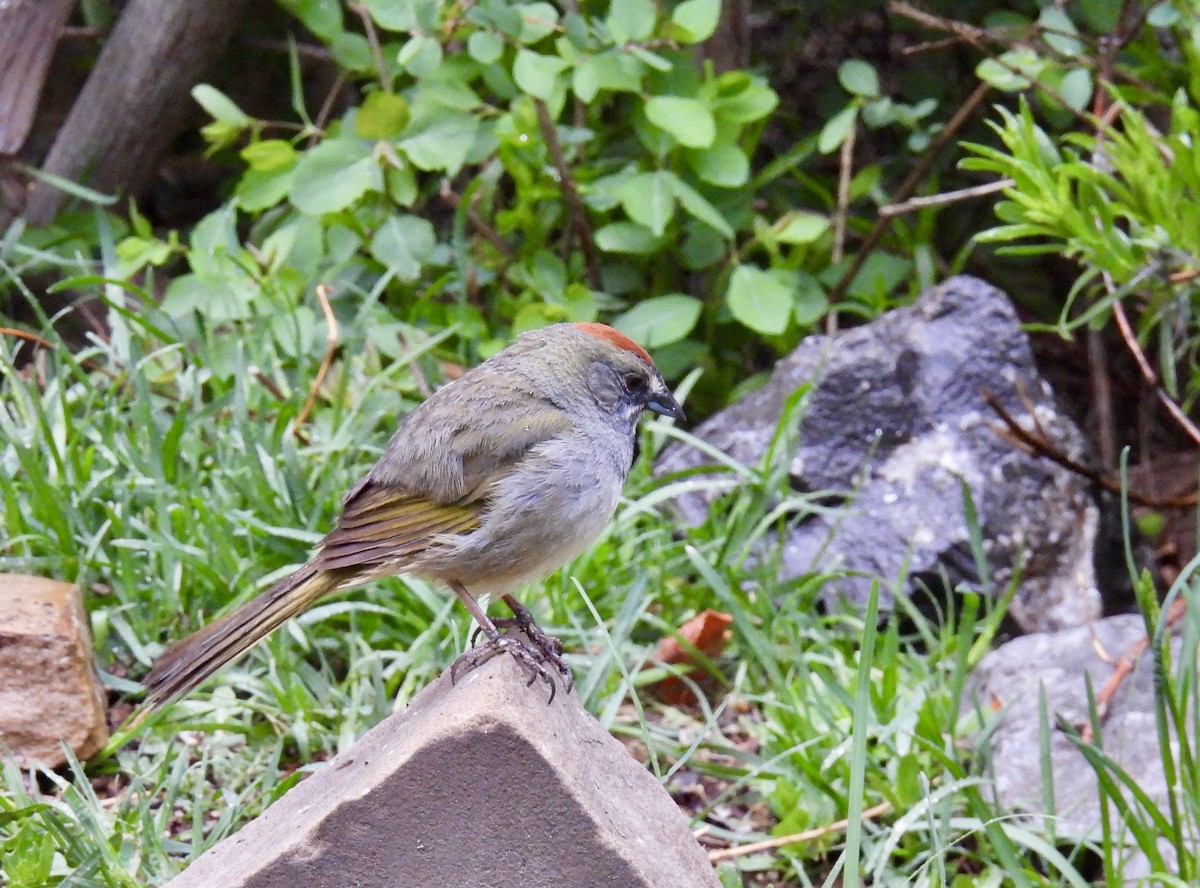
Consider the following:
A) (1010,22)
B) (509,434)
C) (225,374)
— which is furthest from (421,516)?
(1010,22)

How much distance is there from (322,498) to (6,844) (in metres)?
1.44

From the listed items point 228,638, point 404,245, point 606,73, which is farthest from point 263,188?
point 228,638

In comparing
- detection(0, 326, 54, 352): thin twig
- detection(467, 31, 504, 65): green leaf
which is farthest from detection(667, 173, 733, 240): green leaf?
detection(0, 326, 54, 352): thin twig

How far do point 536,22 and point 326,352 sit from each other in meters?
1.33

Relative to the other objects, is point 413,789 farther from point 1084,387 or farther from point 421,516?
point 1084,387

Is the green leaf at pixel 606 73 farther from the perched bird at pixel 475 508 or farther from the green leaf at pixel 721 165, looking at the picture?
the perched bird at pixel 475 508

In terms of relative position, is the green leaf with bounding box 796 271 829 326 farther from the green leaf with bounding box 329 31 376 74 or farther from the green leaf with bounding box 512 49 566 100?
the green leaf with bounding box 329 31 376 74

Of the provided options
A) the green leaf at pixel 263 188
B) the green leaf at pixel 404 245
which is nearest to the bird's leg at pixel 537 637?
the green leaf at pixel 404 245

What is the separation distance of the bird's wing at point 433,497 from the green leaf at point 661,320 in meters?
1.90

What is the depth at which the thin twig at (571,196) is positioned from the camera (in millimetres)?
5352

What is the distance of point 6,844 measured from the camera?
3244mm

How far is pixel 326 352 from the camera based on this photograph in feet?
17.1

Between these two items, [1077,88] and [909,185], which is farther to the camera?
[909,185]

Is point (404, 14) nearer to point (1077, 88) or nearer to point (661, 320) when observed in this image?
point (661, 320)
